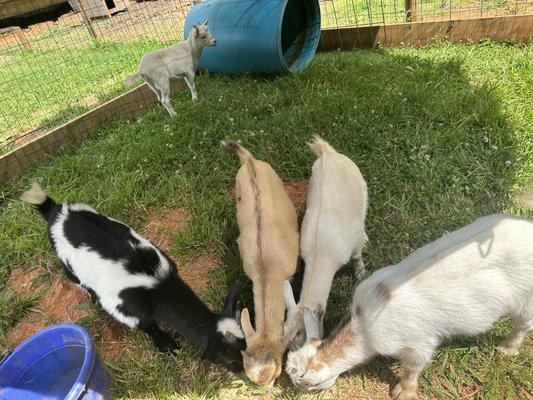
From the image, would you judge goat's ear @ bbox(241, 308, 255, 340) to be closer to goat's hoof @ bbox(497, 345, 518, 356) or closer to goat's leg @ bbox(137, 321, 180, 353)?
goat's leg @ bbox(137, 321, 180, 353)

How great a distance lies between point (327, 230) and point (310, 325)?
2.61ft

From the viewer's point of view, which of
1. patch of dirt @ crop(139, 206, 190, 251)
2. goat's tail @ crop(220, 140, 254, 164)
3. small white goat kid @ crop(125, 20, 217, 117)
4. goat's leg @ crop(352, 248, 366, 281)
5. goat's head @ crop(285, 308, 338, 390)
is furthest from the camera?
small white goat kid @ crop(125, 20, 217, 117)

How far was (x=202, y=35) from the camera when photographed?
19.8ft

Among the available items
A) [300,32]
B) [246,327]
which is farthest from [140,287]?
[300,32]

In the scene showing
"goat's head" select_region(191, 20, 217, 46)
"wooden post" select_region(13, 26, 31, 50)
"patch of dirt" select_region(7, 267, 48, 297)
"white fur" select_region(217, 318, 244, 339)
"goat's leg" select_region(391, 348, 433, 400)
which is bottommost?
"goat's leg" select_region(391, 348, 433, 400)

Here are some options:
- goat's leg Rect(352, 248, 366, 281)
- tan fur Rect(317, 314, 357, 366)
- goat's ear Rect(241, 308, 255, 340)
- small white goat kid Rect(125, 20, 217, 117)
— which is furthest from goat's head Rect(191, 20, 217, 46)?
tan fur Rect(317, 314, 357, 366)

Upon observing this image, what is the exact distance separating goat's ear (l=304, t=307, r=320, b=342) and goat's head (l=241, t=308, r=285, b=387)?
0.67ft

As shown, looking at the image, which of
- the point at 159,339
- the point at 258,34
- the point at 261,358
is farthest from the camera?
the point at 258,34

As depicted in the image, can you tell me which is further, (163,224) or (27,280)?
(163,224)

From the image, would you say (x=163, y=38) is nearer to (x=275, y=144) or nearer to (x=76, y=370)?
(x=275, y=144)

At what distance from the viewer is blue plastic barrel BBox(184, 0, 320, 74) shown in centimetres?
561

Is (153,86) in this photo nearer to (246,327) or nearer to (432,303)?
(246,327)

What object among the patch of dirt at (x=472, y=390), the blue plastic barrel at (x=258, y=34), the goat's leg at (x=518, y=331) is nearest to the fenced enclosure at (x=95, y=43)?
the blue plastic barrel at (x=258, y=34)

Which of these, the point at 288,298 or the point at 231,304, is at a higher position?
the point at 288,298
